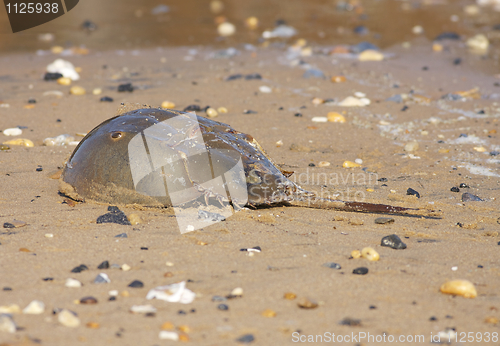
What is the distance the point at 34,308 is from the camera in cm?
198

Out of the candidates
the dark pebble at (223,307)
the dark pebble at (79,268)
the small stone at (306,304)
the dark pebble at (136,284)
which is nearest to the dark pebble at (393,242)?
the small stone at (306,304)

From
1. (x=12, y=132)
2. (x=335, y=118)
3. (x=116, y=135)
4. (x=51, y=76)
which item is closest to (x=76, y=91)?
(x=51, y=76)

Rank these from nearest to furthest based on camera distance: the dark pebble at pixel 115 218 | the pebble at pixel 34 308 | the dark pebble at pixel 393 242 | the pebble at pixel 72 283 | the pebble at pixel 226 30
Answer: the pebble at pixel 34 308
the pebble at pixel 72 283
the dark pebble at pixel 393 242
the dark pebble at pixel 115 218
the pebble at pixel 226 30

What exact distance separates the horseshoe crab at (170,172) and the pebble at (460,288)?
89cm

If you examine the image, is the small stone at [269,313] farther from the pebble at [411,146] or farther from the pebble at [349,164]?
the pebble at [411,146]

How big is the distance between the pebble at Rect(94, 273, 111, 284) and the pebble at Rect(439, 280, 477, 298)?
1.51 m

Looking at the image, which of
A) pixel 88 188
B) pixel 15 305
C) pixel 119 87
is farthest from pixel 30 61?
pixel 15 305

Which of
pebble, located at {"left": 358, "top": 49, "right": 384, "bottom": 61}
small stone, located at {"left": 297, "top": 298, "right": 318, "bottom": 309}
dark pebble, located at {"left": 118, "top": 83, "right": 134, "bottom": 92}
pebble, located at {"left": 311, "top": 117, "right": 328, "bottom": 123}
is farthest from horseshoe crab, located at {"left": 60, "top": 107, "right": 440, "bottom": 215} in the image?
pebble, located at {"left": 358, "top": 49, "right": 384, "bottom": 61}

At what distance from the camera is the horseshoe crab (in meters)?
3.06

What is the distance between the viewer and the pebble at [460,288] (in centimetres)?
221

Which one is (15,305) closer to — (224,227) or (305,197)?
(224,227)

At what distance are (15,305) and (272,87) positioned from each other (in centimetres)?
508

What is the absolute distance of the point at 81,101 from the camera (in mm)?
5879

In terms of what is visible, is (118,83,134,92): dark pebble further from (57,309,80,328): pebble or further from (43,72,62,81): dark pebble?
(57,309,80,328): pebble
